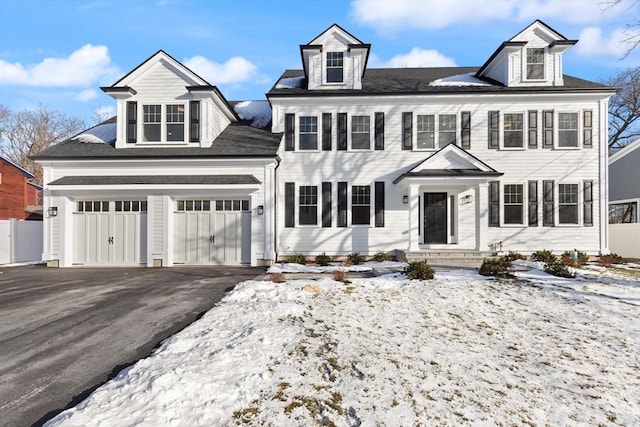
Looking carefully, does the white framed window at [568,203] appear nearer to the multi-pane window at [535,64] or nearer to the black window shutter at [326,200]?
the multi-pane window at [535,64]

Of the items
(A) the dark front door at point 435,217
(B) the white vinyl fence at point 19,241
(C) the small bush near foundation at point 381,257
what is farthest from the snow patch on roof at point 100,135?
(A) the dark front door at point 435,217

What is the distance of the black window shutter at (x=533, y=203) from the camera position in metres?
13.5

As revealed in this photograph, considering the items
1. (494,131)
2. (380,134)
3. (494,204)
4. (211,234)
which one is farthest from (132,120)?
(494,204)

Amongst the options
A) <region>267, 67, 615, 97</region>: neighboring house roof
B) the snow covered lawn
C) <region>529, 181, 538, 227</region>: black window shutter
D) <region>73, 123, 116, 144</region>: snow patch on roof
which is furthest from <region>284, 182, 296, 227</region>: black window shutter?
<region>529, 181, 538, 227</region>: black window shutter

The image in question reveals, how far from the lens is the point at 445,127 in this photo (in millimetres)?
13758

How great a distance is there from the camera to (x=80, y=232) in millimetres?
12727

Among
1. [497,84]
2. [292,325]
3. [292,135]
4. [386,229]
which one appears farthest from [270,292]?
[497,84]

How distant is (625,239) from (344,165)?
13664 mm

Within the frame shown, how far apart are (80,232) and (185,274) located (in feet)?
17.9

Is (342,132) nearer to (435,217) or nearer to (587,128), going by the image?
(435,217)

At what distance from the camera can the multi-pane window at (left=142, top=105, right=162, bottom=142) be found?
13266 millimetres

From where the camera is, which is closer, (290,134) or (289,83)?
(290,134)

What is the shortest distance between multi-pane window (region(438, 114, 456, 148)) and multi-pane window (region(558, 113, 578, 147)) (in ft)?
14.3

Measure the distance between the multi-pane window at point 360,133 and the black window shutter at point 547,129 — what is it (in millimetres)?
7231
